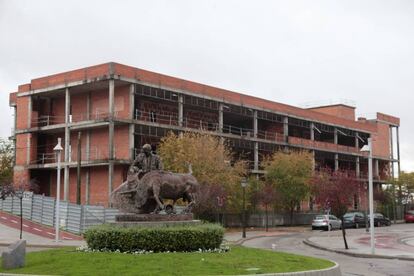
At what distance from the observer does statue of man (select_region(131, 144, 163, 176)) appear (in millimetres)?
19266

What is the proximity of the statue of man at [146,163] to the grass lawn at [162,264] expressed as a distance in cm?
366

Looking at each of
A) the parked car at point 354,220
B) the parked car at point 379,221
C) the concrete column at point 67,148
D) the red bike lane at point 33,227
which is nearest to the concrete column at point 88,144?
the concrete column at point 67,148

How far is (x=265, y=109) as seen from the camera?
2712 inches

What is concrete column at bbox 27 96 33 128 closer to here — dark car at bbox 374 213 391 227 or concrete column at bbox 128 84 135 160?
concrete column at bbox 128 84 135 160

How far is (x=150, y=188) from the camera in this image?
1869 cm

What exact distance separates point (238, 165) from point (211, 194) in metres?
7.78

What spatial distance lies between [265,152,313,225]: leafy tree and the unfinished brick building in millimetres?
5896

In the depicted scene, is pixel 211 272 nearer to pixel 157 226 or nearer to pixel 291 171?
pixel 157 226

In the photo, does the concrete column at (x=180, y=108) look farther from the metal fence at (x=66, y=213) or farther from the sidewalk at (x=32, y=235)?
the sidewalk at (x=32, y=235)

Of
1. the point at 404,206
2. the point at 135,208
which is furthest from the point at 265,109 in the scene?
the point at 135,208

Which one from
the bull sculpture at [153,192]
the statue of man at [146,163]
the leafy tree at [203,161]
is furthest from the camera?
the leafy tree at [203,161]

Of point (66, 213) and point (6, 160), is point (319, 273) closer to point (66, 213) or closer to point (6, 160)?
point (66, 213)

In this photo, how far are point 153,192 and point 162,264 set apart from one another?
4577 mm

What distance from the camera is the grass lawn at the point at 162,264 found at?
13.3 m
